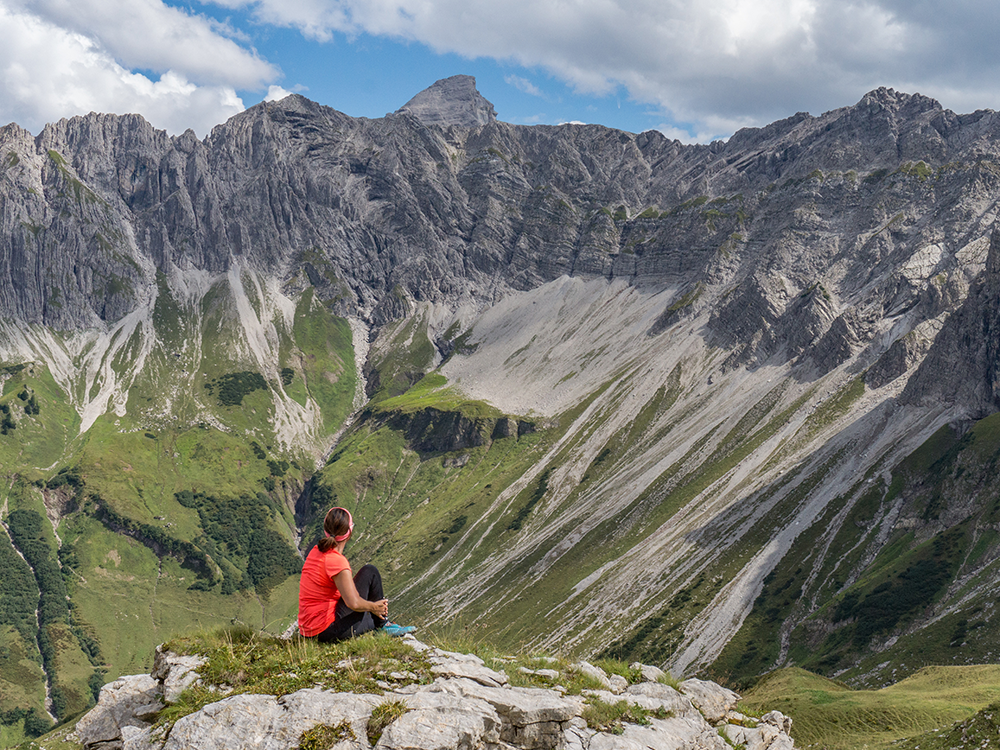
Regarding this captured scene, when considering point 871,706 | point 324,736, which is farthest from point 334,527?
point 871,706

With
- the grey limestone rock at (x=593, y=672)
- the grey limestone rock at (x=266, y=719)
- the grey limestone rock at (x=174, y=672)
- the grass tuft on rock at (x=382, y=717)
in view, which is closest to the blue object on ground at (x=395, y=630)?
the grey limestone rock at (x=266, y=719)

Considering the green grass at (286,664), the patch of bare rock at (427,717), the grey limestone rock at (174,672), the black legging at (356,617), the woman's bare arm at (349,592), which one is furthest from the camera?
the black legging at (356,617)

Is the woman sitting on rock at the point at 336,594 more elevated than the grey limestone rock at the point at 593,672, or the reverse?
the woman sitting on rock at the point at 336,594

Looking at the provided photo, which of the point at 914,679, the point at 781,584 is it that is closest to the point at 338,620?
the point at 914,679

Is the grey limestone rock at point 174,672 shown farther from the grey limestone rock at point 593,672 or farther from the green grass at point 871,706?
the green grass at point 871,706

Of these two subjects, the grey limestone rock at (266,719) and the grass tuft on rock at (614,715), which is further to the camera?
the grass tuft on rock at (614,715)

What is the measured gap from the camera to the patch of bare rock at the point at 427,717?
46.1 ft

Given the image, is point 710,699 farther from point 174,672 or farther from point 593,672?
point 174,672

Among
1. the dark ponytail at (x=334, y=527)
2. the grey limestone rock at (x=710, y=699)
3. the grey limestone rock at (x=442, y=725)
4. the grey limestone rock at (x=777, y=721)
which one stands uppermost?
the dark ponytail at (x=334, y=527)

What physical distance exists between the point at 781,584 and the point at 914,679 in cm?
10385

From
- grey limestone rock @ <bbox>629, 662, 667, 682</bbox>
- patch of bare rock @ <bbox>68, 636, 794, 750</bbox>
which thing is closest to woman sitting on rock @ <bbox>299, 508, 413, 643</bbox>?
patch of bare rock @ <bbox>68, 636, 794, 750</bbox>

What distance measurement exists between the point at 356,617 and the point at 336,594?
2.80 ft

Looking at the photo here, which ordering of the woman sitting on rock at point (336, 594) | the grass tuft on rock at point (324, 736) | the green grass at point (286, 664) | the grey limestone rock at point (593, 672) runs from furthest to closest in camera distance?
the grey limestone rock at point (593, 672), the woman sitting on rock at point (336, 594), the green grass at point (286, 664), the grass tuft on rock at point (324, 736)

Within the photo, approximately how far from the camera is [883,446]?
17388 cm
